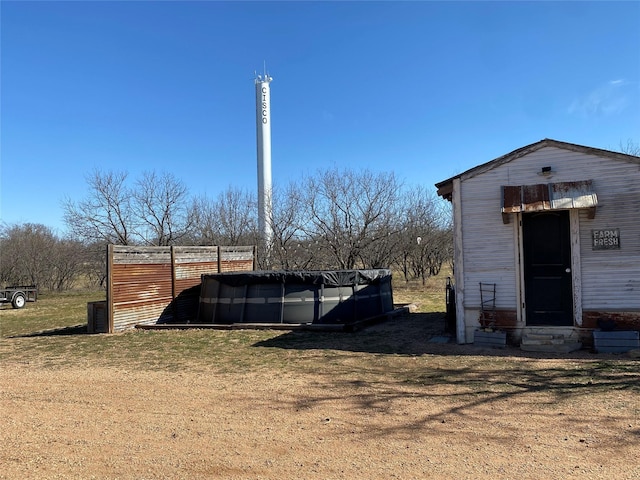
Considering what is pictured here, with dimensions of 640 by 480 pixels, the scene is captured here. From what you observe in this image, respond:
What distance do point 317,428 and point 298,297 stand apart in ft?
23.3

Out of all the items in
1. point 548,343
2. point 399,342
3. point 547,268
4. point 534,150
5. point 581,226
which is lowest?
point 399,342

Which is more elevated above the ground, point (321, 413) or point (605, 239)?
point (605, 239)

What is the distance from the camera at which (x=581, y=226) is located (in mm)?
8016

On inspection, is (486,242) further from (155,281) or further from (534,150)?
(155,281)

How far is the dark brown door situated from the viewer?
8141mm

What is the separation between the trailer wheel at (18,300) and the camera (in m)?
19.5

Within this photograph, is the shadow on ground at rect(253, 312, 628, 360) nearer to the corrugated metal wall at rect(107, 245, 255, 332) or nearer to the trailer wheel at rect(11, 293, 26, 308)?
the corrugated metal wall at rect(107, 245, 255, 332)

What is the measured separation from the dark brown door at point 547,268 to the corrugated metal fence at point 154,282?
8.93 meters

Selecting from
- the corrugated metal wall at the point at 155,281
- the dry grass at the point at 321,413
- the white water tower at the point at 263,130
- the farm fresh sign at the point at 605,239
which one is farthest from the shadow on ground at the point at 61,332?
the white water tower at the point at 263,130

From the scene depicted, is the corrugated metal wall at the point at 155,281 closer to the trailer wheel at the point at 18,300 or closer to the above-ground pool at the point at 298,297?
the above-ground pool at the point at 298,297

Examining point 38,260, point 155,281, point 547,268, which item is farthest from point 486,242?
point 38,260

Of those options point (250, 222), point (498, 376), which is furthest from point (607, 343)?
point (250, 222)

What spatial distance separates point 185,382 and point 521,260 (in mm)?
5838

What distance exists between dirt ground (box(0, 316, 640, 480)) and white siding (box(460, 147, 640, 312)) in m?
2.46
